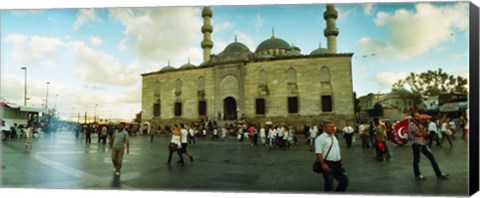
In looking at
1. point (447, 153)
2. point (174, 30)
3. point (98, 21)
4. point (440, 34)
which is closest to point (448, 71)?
point (440, 34)

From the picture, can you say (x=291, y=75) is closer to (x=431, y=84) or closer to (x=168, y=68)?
(x=168, y=68)

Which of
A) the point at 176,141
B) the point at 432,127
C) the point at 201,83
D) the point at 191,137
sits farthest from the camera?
the point at 201,83

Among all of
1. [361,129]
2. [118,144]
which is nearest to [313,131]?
[361,129]

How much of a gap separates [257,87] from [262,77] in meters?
0.40

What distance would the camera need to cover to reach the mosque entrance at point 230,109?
31.4 ft

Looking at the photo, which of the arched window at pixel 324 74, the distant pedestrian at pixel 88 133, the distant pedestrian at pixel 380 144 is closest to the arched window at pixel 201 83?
the distant pedestrian at pixel 88 133

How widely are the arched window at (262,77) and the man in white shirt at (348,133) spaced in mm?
3340

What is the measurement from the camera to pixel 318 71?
10.7 meters

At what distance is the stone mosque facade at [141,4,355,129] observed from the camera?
26.9ft

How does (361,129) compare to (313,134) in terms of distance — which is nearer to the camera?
(313,134)

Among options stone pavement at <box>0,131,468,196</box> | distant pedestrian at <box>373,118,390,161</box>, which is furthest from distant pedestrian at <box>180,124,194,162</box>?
distant pedestrian at <box>373,118,390,161</box>

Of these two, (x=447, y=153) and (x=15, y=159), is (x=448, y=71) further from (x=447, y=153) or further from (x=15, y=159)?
(x=15, y=159)

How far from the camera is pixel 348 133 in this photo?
756 centimetres

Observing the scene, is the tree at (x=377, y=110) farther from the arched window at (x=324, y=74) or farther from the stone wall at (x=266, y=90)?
the arched window at (x=324, y=74)
